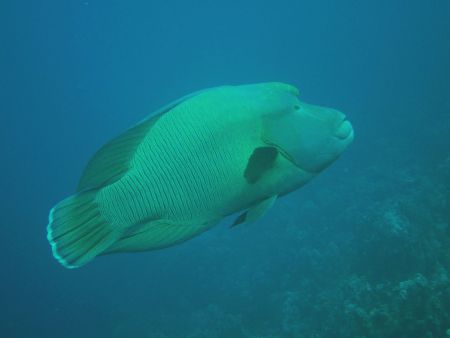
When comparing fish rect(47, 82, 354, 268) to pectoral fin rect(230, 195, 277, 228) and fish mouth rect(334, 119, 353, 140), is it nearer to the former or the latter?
pectoral fin rect(230, 195, 277, 228)

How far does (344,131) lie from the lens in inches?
66.9

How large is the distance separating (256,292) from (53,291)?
1721 cm

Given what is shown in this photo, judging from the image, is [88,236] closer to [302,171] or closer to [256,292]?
[302,171]

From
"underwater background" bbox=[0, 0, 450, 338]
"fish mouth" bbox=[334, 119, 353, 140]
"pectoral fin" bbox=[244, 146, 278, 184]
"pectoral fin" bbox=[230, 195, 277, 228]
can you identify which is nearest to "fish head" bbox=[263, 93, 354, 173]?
"fish mouth" bbox=[334, 119, 353, 140]

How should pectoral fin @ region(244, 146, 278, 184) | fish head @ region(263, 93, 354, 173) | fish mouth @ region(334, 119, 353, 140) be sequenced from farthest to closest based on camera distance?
fish mouth @ region(334, 119, 353, 140)
fish head @ region(263, 93, 354, 173)
pectoral fin @ region(244, 146, 278, 184)

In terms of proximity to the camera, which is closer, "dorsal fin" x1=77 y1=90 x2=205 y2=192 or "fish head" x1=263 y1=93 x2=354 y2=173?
"dorsal fin" x1=77 y1=90 x2=205 y2=192

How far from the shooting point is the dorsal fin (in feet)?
4.49

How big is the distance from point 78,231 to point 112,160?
308 millimetres

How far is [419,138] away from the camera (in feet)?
57.1

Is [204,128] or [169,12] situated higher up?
[169,12]

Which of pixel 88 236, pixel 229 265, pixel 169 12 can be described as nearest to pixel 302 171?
pixel 88 236

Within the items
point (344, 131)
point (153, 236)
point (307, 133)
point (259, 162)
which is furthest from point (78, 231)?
point (344, 131)

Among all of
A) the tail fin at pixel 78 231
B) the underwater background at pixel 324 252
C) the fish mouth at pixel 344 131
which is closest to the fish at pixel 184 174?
the tail fin at pixel 78 231

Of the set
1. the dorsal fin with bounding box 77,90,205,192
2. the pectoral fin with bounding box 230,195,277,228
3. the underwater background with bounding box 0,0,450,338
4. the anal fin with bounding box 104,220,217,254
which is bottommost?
the underwater background with bounding box 0,0,450,338
